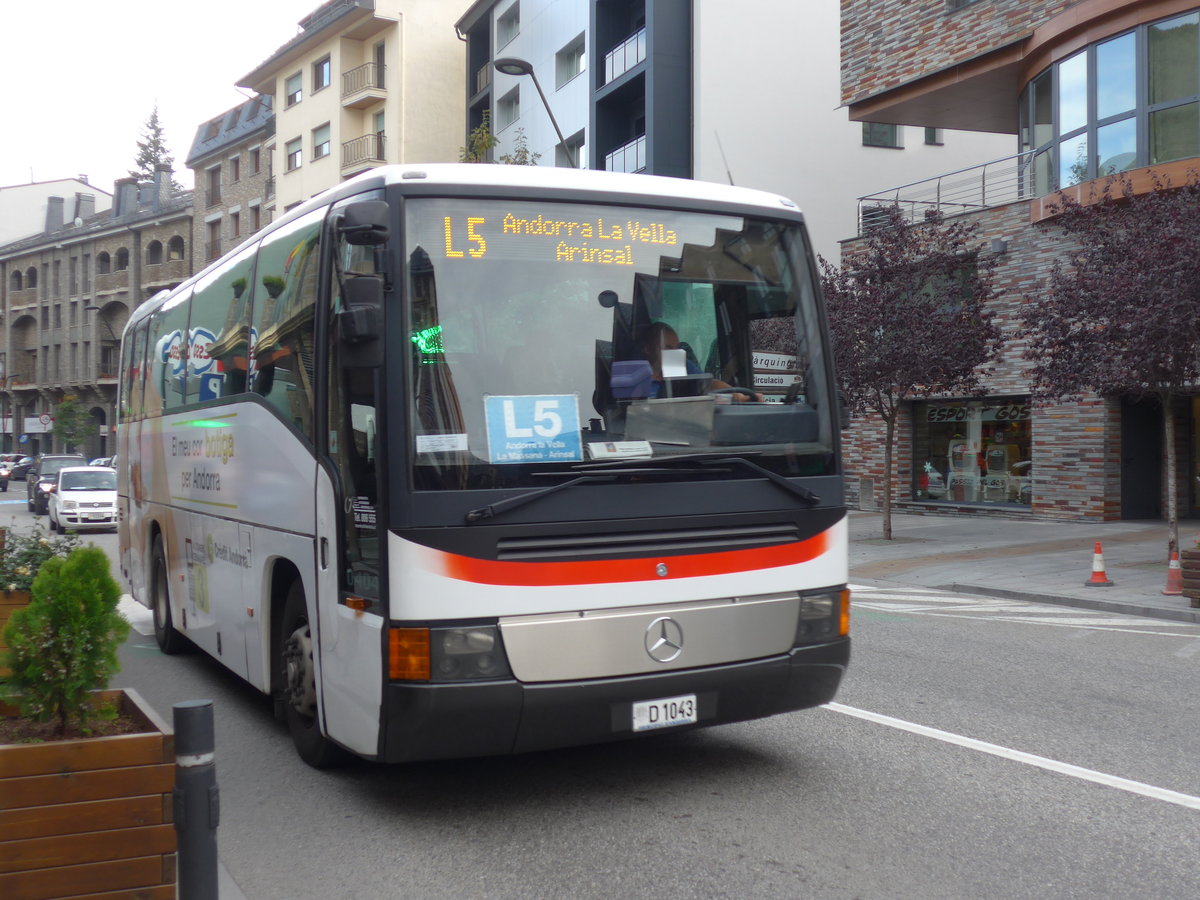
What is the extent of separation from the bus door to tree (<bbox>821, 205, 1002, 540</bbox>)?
588 inches

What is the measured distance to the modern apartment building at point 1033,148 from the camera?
20.1 m

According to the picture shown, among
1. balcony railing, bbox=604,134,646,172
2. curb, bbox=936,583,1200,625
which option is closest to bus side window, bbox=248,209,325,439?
curb, bbox=936,583,1200,625

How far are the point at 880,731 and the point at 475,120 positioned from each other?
1716 inches

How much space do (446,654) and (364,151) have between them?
45760 mm

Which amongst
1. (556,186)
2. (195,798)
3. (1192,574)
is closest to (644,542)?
(556,186)

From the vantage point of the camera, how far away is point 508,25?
44.3m

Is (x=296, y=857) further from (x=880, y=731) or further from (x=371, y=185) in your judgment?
(x=880, y=731)

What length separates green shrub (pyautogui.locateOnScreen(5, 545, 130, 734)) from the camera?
3717 millimetres

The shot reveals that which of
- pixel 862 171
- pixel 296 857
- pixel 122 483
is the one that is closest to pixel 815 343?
pixel 296 857

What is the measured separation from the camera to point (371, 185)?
525 cm

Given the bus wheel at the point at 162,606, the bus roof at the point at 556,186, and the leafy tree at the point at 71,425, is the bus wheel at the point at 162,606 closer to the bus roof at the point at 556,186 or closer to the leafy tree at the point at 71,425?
the bus roof at the point at 556,186

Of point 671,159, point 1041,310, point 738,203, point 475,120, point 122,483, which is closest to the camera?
point 738,203

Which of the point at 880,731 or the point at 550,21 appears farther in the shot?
the point at 550,21

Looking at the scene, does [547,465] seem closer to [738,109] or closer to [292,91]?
[738,109]
